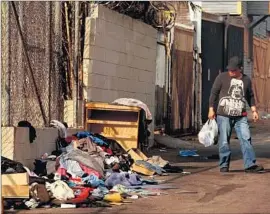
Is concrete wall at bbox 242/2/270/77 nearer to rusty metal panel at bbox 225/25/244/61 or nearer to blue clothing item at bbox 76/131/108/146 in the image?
rusty metal panel at bbox 225/25/244/61

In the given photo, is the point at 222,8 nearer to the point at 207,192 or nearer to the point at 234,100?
the point at 234,100

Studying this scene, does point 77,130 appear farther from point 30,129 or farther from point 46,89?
point 30,129

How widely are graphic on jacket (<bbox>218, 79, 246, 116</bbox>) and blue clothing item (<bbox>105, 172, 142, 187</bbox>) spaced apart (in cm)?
216

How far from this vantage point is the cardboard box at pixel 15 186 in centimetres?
792

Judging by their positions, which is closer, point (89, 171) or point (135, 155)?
point (89, 171)

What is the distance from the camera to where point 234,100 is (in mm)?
11227

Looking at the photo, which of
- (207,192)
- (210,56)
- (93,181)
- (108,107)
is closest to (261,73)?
(210,56)

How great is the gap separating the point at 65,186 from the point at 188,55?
1104cm

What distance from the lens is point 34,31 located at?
1086 cm

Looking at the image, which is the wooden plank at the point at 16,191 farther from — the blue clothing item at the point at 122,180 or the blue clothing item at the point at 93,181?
the blue clothing item at the point at 122,180

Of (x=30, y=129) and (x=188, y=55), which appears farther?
(x=188, y=55)

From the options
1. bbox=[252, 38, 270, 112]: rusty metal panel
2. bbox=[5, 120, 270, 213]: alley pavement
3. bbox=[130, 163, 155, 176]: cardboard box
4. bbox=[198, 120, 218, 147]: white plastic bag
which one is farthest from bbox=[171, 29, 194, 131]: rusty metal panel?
bbox=[252, 38, 270, 112]: rusty metal panel

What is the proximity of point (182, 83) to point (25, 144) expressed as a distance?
9.09 metres

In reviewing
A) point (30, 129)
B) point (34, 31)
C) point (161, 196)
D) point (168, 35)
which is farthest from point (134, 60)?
point (161, 196)
